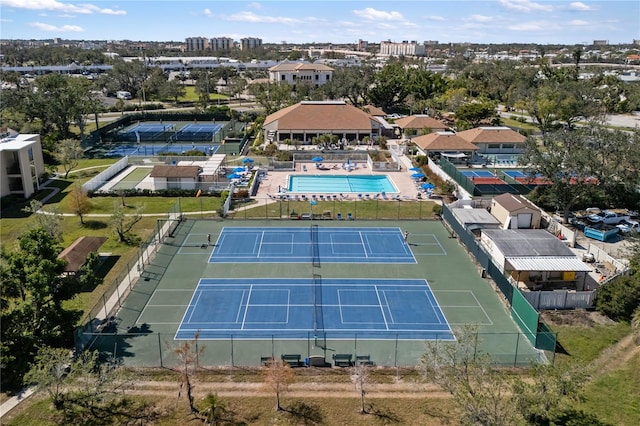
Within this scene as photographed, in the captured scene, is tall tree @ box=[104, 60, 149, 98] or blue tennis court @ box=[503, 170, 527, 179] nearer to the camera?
blue tennis court @ box=[503, 170, 527, 179]

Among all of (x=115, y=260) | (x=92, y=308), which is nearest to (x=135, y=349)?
(x=92, y=308)

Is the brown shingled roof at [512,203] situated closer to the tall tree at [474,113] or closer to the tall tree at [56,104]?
the tall tree at [474,113]

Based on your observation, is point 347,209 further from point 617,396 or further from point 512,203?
point 617,396

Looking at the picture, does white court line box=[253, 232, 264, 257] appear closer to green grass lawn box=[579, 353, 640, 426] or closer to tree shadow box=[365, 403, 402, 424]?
tree shadow box=[365, 403, 402, 424]

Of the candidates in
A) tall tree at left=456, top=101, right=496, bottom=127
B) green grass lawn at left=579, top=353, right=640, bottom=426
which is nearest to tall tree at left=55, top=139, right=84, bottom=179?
green grass lawn at left=579, top=353, right=640, bottom=426

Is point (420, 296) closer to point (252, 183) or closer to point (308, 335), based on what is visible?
point (308, 335)

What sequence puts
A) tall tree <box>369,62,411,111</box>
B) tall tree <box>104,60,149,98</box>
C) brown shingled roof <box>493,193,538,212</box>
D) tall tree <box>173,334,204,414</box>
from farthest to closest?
tall tree <box>104,60,149,98</box> → tall tree <box>369,62,411,111</box> → brown shingled roof <box>493,193,538,212</box> → tall tree <box>173,334,204,414</box>
